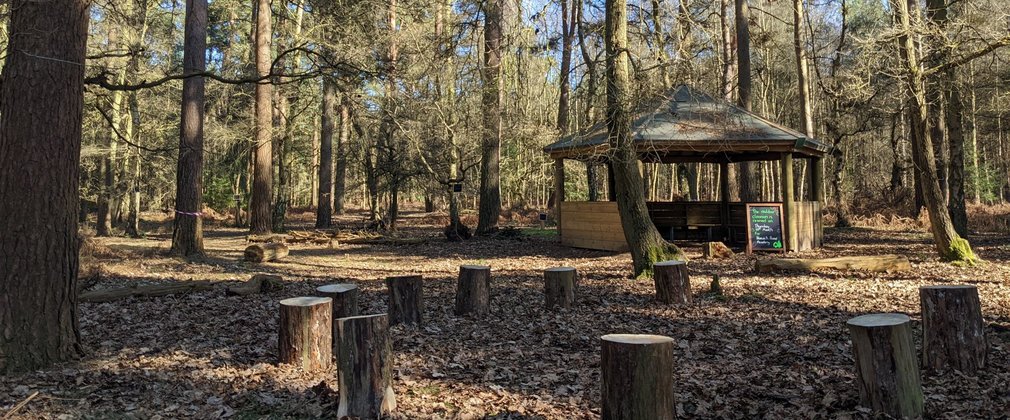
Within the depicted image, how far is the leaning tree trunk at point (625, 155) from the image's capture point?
29.8 ft

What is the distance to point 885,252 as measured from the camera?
12.5 metres

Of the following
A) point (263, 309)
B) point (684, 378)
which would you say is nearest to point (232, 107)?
point (263, 309)

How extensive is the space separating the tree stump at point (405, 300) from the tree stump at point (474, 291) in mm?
753

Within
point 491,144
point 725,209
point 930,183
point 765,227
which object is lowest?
point 765,227

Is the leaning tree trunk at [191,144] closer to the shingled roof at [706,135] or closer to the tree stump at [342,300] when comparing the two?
the tree stump at [342,300]

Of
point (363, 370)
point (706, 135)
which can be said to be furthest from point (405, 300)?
Answer: point (706, 135)

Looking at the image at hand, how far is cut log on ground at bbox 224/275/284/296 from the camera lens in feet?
26.6

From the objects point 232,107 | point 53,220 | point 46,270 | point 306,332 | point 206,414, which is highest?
point 232,107

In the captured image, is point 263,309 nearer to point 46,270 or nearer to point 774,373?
point 46,270

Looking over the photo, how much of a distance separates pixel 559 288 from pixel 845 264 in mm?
5064

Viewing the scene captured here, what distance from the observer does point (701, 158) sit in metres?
16.8

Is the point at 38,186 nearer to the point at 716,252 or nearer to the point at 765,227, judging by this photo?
the point at 716,252

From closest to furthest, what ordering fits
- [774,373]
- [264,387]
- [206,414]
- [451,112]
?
[206,414]
[264,387]
[774,373]
[451,112]

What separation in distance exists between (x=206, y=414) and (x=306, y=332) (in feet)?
3.42
